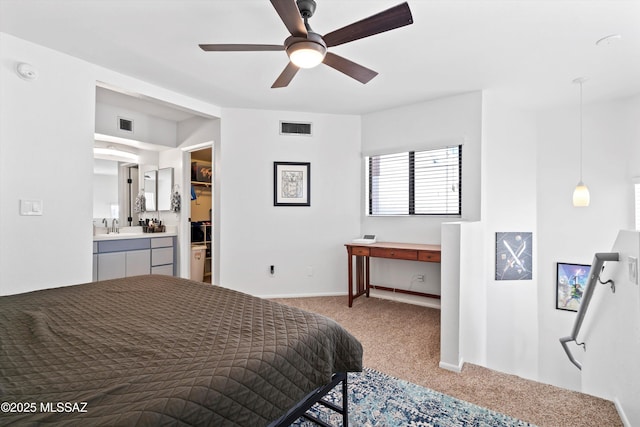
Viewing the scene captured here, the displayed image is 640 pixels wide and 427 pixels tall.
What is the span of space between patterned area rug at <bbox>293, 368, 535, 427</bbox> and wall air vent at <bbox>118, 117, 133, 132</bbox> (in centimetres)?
398

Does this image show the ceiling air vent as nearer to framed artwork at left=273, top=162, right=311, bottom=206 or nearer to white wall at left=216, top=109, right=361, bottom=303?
white wall at left=216, top=109, right=361, bottom=303

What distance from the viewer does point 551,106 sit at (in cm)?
388

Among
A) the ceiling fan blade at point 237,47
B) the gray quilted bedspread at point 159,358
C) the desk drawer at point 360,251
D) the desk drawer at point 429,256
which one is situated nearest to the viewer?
the gray quilted bedspread at point 159,358

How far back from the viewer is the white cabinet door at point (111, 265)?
3.47 metres

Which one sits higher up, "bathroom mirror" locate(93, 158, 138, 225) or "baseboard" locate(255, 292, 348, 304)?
"bathroom mirror" locate(93, 158, 138, 225)

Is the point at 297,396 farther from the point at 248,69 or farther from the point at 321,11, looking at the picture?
the point at 248,69

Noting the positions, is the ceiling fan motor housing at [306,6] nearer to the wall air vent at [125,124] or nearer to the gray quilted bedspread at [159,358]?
the gray quilted bedspread at [159,358]

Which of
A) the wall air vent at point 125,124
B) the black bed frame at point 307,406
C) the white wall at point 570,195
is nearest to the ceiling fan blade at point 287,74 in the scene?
the black bed frame at point 307,406

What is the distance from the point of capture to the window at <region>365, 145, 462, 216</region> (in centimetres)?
361

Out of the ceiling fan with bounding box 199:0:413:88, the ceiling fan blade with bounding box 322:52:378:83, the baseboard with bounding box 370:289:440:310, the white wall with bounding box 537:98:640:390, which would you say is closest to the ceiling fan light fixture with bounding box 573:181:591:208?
the white wall with bounding box 537:98:640:390

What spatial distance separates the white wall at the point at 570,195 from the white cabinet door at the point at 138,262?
5.26 m

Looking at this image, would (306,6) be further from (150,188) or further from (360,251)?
(150,188)

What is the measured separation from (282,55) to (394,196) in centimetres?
224

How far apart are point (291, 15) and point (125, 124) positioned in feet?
11.0
